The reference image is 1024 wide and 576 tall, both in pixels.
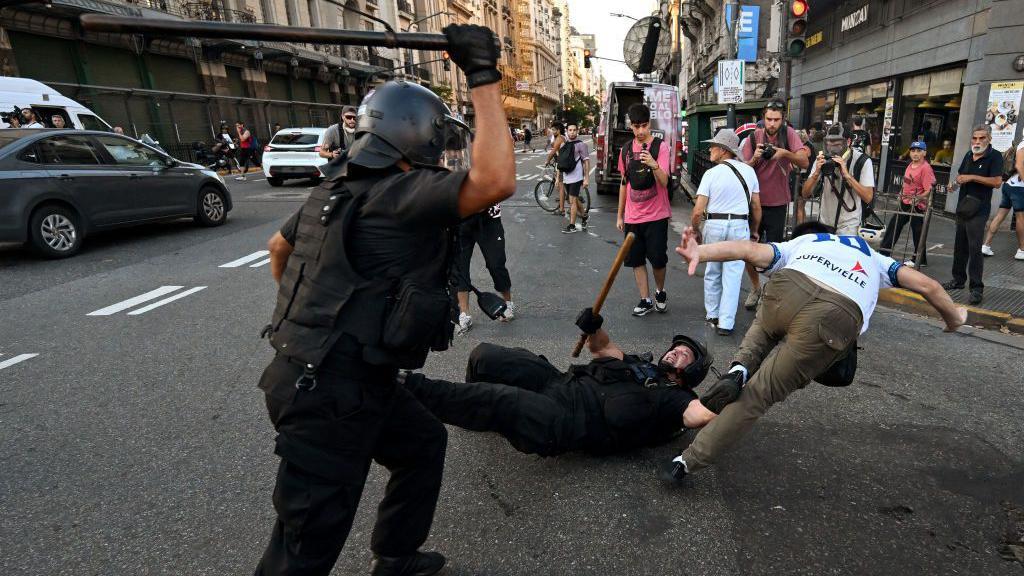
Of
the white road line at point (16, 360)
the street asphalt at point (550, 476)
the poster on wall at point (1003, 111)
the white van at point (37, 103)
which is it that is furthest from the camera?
the white van at point (37, 103)

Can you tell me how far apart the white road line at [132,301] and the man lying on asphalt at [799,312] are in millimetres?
5556

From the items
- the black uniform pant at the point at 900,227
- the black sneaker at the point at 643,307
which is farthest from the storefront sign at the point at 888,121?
the black sneaker at the point at 643,307

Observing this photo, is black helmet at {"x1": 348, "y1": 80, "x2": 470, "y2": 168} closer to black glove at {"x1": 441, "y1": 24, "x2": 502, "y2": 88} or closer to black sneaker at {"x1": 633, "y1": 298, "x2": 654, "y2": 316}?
black glove at {"x1": 441, "y1": 24, "x2": 502, "y2": 88}

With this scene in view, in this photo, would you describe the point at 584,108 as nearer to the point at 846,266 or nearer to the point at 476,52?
the point at 846,266

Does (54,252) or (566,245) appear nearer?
(54,252)

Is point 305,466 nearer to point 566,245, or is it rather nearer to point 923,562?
point 923,562

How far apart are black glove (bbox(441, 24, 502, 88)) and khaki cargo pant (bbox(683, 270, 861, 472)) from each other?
1721 millimetres

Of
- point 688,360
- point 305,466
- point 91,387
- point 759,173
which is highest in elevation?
point 759,173

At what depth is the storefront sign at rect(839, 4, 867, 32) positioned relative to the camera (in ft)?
44.1

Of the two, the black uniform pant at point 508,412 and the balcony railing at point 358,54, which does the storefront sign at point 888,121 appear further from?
the balcony railing at point 358,54

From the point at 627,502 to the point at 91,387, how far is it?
369 cm

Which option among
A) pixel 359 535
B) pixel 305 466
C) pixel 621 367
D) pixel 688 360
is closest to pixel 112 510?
pixel 359 535

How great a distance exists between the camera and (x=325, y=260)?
1.67 meters

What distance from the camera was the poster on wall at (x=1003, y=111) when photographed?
8844mm
